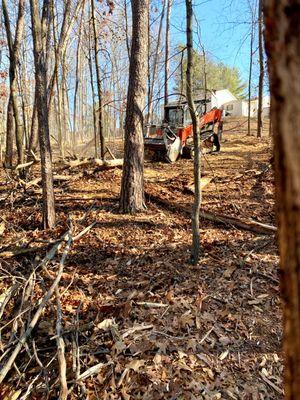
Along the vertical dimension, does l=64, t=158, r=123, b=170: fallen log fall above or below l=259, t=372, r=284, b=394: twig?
above

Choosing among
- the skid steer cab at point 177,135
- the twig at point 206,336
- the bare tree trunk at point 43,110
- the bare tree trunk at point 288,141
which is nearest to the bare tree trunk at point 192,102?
the twig at point 206,336

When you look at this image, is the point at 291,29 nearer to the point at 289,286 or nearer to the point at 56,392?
the point at 289,286

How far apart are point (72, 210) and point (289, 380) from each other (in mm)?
6333

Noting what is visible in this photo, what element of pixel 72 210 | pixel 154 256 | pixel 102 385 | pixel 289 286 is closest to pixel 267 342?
pixel 102 385

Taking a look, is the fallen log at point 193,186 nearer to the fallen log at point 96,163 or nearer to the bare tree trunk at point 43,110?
the fallen log at point 96,163

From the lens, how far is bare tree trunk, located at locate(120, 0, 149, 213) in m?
6.39

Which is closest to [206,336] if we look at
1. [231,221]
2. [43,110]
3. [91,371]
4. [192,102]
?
[91,371]

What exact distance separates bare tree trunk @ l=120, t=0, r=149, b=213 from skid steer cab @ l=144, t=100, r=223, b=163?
201 inches

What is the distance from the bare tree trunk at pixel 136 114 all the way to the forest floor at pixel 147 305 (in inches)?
16.8

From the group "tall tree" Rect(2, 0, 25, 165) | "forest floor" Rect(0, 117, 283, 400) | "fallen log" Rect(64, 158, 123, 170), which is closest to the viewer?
"forest floor" Rect(0, 117, 283, 400)

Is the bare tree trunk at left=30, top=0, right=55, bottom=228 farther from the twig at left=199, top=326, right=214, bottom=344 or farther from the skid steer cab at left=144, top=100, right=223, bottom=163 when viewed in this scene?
the skid steer cab at left=144, top=100, right=223, bottom=163

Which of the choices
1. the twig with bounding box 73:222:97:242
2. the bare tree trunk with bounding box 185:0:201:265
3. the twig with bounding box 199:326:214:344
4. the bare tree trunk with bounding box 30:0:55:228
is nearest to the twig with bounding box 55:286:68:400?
the twig with bounding box 199:326:214:344

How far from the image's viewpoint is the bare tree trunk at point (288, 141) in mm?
837

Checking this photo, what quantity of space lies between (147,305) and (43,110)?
389 centimetres
